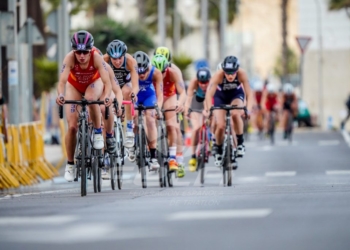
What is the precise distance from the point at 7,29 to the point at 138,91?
229 inches

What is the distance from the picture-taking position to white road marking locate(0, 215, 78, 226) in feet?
36.6

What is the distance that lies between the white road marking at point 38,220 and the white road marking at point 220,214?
918 millimetres

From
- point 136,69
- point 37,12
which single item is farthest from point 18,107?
point 37,12

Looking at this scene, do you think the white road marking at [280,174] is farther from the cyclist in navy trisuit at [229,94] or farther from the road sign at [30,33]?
the road sign at [30,33]

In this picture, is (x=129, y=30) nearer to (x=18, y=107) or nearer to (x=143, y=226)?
(x=18, y=107)

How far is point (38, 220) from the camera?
11.4 meters

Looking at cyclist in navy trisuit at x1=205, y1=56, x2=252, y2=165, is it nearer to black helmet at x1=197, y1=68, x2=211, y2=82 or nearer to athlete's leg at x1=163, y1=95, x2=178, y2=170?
athlete's leg at x1=163, y1=95, x2=178, y2=170

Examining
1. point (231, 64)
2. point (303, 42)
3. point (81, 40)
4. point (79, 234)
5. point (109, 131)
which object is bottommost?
point (79, 234)

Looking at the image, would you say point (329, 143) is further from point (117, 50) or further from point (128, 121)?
point (117, 50)

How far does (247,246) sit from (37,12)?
36.7 m

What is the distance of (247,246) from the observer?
30.2 ft

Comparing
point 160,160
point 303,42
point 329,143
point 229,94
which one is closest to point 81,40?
point 160,160

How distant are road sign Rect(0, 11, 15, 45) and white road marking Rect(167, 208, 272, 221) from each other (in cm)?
1217

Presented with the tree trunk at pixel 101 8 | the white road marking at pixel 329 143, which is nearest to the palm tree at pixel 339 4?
the tree trunk at pixel 101 8
